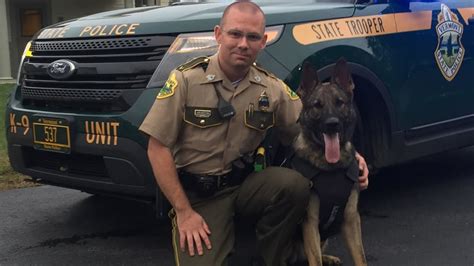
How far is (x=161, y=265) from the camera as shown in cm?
331

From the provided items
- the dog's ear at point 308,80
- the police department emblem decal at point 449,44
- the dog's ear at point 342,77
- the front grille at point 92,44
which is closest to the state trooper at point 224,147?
the dog's ear at point 308,80

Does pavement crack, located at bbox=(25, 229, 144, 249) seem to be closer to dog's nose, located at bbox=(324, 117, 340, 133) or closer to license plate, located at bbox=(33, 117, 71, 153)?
license plate, located at bbox=(33, 117, 71, 153)

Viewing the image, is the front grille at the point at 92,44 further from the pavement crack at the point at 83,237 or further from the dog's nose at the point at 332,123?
the pavement crack at the point at 83,237

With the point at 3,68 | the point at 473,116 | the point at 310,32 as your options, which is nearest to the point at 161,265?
the point at 310,32

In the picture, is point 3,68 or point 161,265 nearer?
point 161,265

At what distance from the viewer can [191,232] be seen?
2.70 m

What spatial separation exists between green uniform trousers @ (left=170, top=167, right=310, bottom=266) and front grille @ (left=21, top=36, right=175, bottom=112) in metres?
0.73

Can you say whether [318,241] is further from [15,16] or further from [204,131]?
[15,16]

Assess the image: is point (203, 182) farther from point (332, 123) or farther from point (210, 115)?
point (332, 123)

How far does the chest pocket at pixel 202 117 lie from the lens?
2736 mm

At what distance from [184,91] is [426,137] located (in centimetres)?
214

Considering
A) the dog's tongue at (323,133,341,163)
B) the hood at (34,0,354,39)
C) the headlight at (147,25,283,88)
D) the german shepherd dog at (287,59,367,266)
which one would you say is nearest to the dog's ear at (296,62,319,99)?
the german shepherd dog at (287,59,367,266)

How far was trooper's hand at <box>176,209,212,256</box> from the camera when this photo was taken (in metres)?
2.69

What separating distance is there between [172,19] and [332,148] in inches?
46.0
